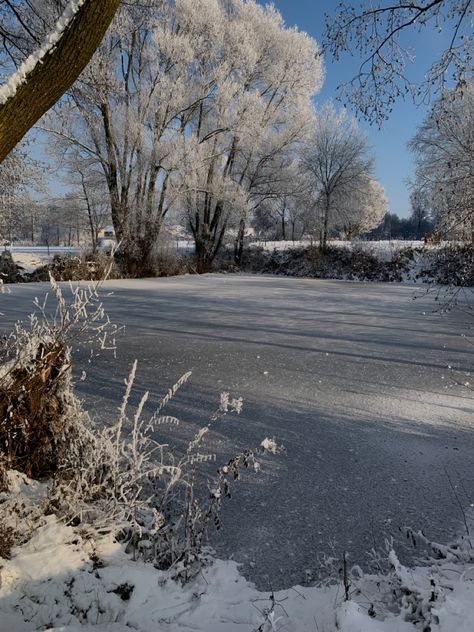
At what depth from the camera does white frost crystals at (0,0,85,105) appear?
1.86 metres

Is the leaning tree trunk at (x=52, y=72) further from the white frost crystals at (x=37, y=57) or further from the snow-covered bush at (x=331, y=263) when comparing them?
the snow-covered bush at (x=331, y=263)

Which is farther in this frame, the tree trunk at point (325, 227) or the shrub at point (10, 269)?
the tree trunk at point (325, 227)

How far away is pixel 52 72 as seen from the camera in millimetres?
1950

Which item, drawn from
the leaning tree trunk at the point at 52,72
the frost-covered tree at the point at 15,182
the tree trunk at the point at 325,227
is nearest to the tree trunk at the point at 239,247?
the tree trunk at the point at 325,227

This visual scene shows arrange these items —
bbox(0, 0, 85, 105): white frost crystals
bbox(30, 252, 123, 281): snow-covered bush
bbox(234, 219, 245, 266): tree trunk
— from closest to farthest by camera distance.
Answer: bbox(0, 0, 85, 105): white frost crystals, bbox(30, 252, 123, 281): snow-covered bush, bbox(234, 219, 245, 266): tree trunk

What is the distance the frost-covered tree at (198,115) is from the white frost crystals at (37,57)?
1624cm

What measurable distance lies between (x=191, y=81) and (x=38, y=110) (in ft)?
65.4

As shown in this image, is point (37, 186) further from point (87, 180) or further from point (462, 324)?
point (462, 324)

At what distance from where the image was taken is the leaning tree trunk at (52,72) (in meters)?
1.90

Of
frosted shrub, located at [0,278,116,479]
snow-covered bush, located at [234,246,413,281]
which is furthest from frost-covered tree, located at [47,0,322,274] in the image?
frosted shrub, located at [0,278,116,479]

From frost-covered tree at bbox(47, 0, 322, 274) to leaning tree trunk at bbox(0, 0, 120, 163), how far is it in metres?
16.2

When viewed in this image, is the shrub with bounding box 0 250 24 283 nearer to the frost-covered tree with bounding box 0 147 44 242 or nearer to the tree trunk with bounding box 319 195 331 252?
the frost-covered tree with bounding box 0 147 44 242

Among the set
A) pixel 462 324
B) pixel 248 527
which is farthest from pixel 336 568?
pixel 462 324

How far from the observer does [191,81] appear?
1966cm
